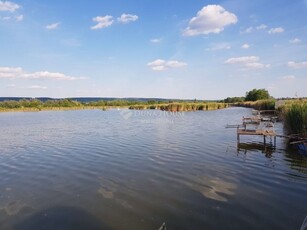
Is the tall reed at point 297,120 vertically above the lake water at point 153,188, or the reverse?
the tall reed at point 297,120

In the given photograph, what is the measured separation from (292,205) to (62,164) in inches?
446

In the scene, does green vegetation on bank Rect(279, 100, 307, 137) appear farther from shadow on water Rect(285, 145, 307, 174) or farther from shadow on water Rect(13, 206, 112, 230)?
shadow on water Rect(13, 206, 112, 230)

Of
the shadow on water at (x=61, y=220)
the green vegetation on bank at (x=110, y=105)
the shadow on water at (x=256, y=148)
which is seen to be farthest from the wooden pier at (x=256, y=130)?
the green vegetation on bank at (x=110, y=105)

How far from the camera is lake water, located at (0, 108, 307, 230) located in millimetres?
8719

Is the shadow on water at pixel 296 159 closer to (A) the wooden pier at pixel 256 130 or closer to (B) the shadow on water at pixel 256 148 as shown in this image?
(B) the shadow on water at pixel 256 148

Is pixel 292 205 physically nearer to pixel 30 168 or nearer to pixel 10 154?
pixel 30 168

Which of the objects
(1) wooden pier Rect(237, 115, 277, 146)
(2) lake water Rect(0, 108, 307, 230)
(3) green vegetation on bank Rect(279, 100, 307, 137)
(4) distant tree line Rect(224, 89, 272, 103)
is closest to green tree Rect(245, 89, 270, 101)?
(4) distant tree line Rect(224, 89, 272, 103)

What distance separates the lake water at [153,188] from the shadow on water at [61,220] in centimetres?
3

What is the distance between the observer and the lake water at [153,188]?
343 inches

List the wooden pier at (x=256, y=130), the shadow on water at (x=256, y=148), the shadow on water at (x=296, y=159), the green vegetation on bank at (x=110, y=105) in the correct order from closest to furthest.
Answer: the shadow on water at (x=296, y=159) < the shadow on water at (x=256, y=148) < the wooden pier at (x=256, y=130) < the green vegetation on bank at (x=110, y=105)

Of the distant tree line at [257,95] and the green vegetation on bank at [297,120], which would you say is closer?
the green vegetation on bank at [297,120]

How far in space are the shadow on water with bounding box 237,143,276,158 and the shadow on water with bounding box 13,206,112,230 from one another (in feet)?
39.7

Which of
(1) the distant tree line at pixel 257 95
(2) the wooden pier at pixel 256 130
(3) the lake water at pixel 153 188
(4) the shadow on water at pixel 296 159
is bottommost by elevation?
(3) the lake water at pixel 153 188

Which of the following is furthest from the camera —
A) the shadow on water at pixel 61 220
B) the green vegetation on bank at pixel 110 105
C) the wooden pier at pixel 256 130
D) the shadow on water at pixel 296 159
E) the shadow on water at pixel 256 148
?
the green vegetation on bank at pixel 110 105
